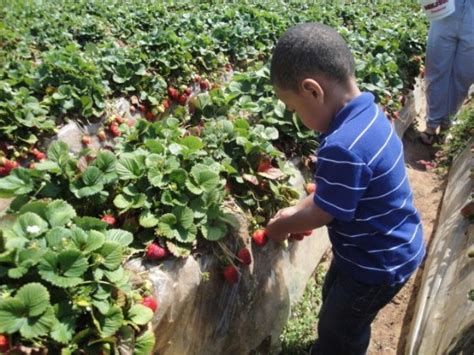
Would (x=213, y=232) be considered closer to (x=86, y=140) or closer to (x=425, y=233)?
(x=86, y=140)

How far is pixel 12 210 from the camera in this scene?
2.03 meters

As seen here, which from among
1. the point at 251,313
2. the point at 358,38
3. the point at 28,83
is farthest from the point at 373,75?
the point at 28,83

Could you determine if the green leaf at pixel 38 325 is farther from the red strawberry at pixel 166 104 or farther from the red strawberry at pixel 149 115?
the red strawberry at pixel 166 104

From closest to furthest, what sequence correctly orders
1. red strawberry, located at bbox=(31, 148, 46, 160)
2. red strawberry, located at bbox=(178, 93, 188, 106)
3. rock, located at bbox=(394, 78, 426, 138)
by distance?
1. red strawberry, located at bbox=(31, 148, 46, 160)
2. red strawberry, located at bbox=(178, 93, 188, 106)
3. rock, located at bbox=(394, 78, 426, 138)

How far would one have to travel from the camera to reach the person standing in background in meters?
4.97

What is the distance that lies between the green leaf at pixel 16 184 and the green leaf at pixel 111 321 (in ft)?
2.44

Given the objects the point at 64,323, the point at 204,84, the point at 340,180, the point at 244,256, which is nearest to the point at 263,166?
the point at 244,256

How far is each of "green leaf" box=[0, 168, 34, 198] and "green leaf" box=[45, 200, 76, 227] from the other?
29 cm

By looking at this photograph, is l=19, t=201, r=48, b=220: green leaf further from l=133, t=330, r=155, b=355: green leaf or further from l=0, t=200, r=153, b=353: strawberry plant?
l=133, t=330, r=155, b=355: green leaf

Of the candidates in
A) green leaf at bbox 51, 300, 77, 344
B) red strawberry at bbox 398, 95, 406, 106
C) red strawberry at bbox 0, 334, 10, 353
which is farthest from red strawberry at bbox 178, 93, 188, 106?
red strawberry at bbox 0, 334, 10, 353

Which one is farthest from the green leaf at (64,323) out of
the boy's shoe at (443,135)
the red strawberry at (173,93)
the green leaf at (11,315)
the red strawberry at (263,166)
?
the boy's shoe at (443,135)

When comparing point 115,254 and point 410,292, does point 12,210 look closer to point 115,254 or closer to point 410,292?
point 115,254

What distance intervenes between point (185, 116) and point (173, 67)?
129 centimetres

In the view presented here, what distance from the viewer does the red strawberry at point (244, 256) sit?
2.27m
